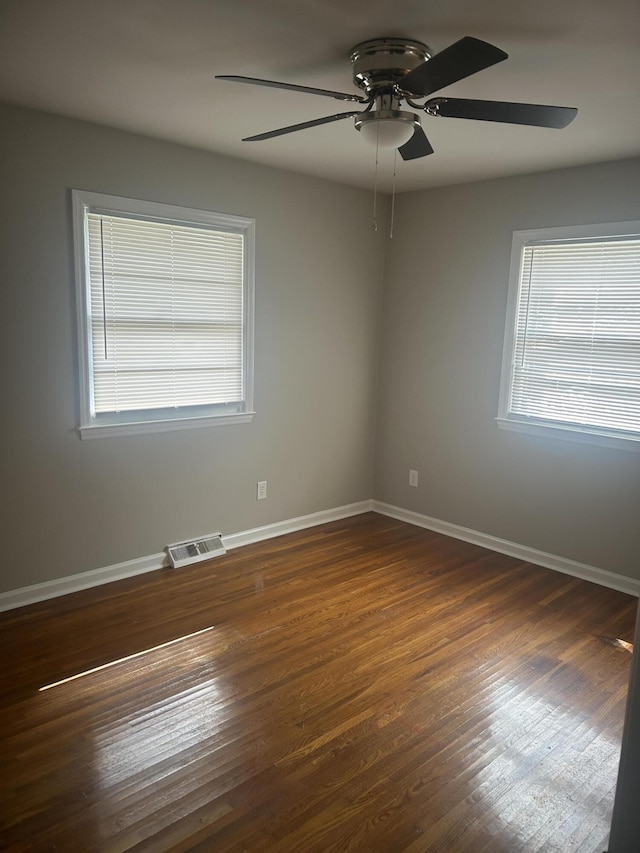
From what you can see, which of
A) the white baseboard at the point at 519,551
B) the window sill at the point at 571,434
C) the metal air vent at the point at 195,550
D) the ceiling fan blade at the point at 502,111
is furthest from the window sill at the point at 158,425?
the ceiling fan blade at the point at 502,111

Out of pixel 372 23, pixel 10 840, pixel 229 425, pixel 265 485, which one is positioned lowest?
pixel 10 840

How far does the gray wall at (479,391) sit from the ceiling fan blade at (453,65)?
2181mm

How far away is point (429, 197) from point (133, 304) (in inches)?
92.8

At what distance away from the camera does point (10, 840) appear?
1.84m

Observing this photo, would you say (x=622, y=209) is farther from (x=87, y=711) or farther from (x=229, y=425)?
(x=87, y=711)

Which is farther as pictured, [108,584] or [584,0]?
[108,584]

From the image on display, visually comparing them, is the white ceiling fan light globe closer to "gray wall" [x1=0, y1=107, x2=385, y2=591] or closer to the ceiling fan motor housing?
the ceiling fan motor housing

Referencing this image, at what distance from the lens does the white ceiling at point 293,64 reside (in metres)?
1.87

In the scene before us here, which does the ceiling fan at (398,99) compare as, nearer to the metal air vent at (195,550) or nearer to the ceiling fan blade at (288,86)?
the ceiling fan blade at (288,86)

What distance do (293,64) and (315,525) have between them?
321 centimetres

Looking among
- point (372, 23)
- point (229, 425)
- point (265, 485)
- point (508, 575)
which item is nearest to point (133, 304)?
point (229, 425)

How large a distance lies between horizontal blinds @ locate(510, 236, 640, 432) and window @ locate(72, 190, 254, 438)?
1.84m

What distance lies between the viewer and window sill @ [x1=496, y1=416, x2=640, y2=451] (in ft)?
11.7

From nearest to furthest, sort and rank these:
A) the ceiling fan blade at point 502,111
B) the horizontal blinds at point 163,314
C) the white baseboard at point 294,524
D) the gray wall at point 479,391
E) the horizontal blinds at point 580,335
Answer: the ceiling fan blade at point 502,111 < the horizontal blinds at point 163,314 < the horizontal blinds at point 580,335 < the gray wall at point 479,391 < the white baseboard at point 294,524
